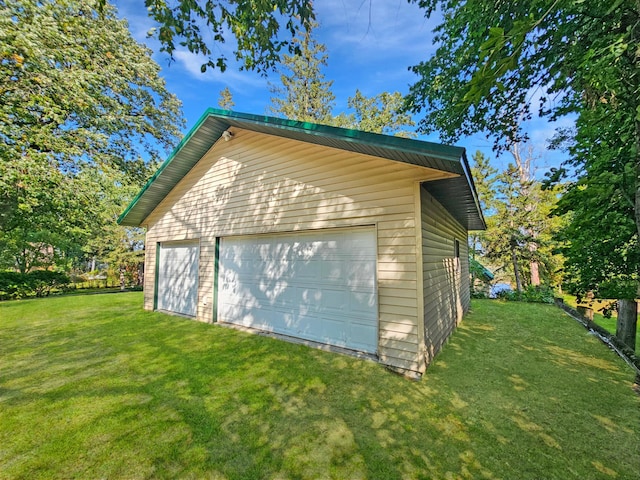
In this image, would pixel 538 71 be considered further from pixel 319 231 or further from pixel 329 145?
pixel 319 231

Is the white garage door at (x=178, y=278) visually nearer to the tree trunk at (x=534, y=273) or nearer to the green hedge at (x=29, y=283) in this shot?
the green hedge at (x=29, y=283)

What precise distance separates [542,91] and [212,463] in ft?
27.1

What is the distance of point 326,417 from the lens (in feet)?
9.55

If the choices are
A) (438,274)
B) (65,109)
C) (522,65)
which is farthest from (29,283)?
(522,65)

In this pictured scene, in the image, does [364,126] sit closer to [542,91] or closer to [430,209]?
[542,91]

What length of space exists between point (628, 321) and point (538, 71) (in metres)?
5.09

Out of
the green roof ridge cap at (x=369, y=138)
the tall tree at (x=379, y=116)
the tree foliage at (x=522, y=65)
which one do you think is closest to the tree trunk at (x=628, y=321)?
the tree foliage at (x=522, y=65)

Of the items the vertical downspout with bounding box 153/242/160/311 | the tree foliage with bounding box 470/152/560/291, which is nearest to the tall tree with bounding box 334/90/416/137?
the tree foliage with bounding box 470/152/560/291

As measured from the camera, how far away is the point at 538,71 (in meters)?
5.07

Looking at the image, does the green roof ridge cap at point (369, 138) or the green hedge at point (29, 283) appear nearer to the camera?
the green roof ridge cap at point (369, 138)

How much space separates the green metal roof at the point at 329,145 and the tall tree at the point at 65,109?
3214 millimetres

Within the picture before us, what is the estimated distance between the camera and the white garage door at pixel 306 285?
15.0 ft

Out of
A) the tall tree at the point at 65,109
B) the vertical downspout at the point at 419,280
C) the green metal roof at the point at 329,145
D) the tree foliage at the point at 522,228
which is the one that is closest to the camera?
the green metal roof at the point at 329,145

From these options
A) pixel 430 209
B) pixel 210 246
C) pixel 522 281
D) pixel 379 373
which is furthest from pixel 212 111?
pixel 522 281
